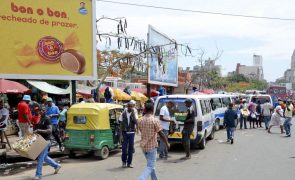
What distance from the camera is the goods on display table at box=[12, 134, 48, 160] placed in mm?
9125

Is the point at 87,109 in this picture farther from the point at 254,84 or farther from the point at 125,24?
the point at 254,84

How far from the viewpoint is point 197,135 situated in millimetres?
13125

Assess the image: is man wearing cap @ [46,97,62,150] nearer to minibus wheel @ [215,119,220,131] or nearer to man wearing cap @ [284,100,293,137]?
minibus wheel @ [215,119,220,131]

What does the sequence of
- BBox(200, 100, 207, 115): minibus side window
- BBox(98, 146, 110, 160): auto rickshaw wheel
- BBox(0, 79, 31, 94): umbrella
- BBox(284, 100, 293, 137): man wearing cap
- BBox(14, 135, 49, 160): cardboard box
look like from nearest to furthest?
BBox(14, 135, 49, 160): cardboard box → BBox(98, 146, 110, 160): auto rickshaw wheel → BBox(200, 100, 207, 115): minibus side window → BBox(284, 100, 293, 137): man wearing cap → BBox(0, 79, 31, 94): umbrella

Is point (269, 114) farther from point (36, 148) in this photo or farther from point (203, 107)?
point (36, 148)

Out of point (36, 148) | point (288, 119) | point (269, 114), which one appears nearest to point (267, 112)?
point (269, 114)

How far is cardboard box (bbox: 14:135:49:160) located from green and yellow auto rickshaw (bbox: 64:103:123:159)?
101 inches

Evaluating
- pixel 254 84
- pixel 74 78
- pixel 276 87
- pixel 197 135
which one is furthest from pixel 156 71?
pixel 254 84

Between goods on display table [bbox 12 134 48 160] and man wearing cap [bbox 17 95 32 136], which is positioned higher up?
man wearing cap [bbox 17 95 32 136]

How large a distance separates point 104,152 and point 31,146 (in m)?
3.34

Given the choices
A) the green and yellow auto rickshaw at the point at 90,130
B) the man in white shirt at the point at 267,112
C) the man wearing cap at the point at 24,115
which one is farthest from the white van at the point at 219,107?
the man wearing cap at the point at 24,115

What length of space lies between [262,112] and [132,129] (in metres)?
14.1

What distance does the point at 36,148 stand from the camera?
362 inches

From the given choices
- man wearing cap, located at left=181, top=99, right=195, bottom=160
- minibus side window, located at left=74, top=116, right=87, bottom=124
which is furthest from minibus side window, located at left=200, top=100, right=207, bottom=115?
minibus side window, located at left=74, top=116, right=87, bottom=124
